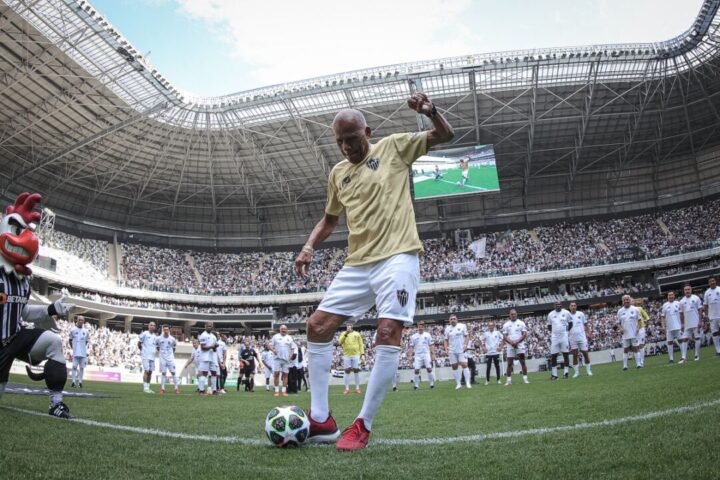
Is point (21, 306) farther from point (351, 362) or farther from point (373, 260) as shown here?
point (351, 362)

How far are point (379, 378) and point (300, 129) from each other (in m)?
32.3

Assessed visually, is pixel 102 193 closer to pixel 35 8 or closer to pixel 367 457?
pixel 35 8

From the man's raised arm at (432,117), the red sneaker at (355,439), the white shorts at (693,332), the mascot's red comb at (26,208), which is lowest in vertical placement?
the white shorts at (693,332)

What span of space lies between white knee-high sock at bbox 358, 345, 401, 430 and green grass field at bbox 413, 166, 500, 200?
31.7 metres

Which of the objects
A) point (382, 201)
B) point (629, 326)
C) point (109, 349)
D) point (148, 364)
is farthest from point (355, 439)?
point (109, 349)

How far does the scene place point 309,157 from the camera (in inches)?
1578

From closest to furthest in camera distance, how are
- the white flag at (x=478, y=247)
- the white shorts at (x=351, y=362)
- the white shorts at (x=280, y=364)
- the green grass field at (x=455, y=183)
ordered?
the white shorts at (x=280, y=364) → the white shorts at (x=351, y=362) → the green grass field at (x=455, y=183) → the white flag at (x=478, y=247)

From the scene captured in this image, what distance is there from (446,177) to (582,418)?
3167cm

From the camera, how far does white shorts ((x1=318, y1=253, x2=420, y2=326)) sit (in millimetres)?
3775

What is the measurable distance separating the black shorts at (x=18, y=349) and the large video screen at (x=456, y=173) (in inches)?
1201

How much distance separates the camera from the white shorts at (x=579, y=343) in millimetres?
15586

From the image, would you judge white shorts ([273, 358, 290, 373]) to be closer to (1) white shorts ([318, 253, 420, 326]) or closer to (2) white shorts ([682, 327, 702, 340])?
(2) white shorts ([682, 327, 702, 340])

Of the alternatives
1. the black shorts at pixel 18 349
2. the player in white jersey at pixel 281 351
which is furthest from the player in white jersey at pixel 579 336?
the black shorts at pixel 18 349

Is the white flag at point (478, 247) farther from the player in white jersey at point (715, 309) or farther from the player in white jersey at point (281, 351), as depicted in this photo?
the player in white jersey at point (281, 351)
